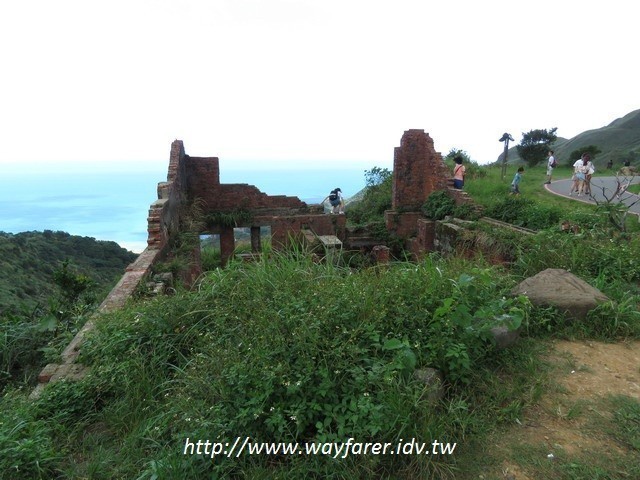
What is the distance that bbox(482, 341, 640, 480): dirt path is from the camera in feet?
7.69

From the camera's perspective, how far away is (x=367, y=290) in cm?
341

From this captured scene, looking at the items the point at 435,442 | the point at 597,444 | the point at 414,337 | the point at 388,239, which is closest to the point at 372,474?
the point at 435,442

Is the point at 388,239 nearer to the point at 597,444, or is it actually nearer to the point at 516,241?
the point at 516,241

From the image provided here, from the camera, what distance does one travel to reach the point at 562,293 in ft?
12.9

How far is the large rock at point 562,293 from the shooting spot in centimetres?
382

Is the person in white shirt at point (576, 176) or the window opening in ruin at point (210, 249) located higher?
the person in white shirt at point (576, 176)

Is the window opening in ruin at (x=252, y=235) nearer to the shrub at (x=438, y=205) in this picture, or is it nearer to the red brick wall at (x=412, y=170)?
the red brick wall at (x=412, y=170)

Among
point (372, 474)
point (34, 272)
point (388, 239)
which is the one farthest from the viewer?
point (34, 272)

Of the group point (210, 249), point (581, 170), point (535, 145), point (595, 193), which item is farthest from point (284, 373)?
point (535, 145)

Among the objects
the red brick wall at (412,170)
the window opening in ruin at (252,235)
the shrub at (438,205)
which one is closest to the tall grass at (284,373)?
the shrub at (438,205)

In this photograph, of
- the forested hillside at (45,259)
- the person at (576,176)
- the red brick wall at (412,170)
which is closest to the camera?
the person at (576,176)

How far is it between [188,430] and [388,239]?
1072 centimetres

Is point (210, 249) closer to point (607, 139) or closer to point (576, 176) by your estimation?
point (576, 176)

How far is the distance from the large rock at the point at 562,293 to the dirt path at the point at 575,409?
14.2 inches
